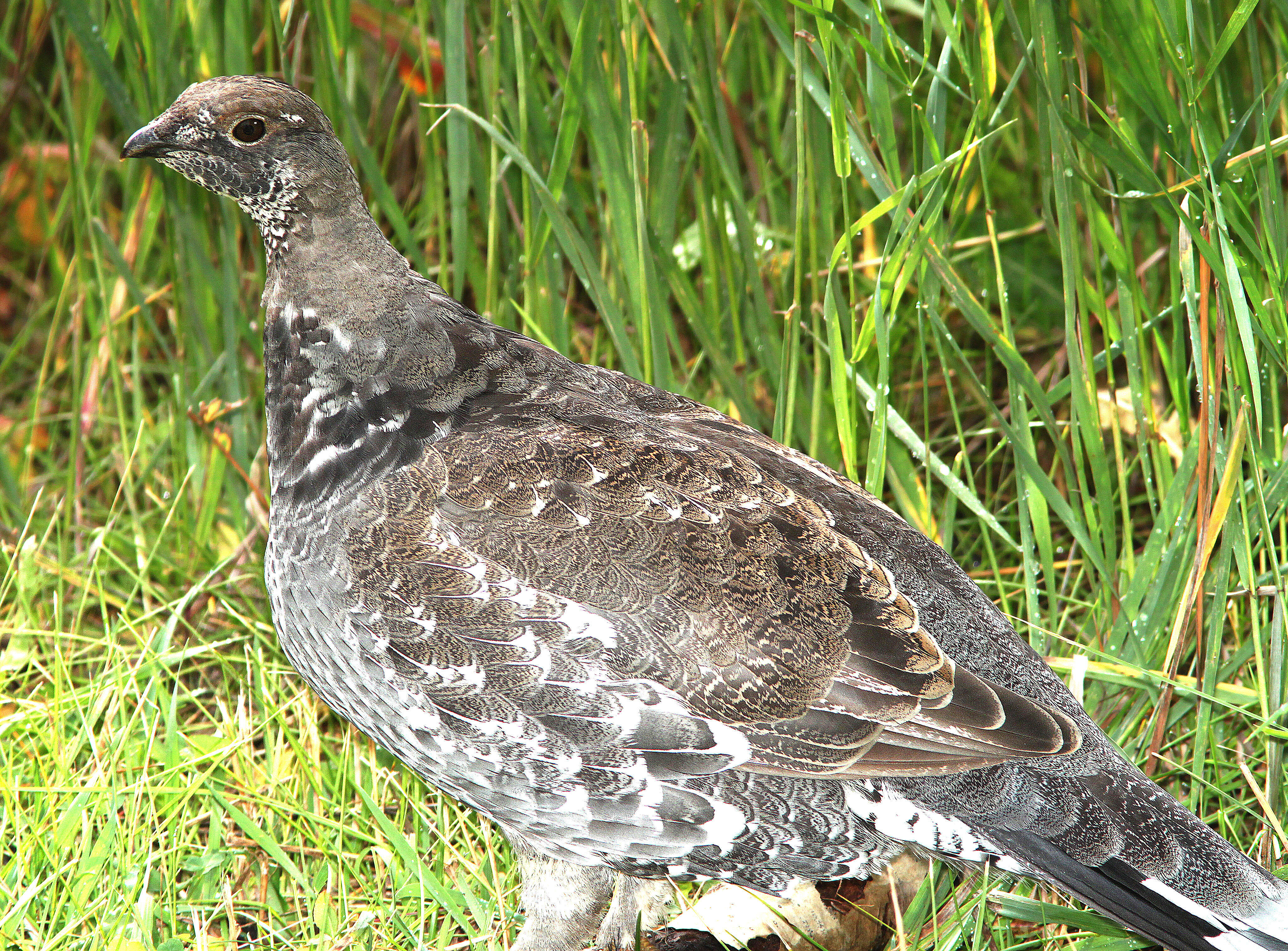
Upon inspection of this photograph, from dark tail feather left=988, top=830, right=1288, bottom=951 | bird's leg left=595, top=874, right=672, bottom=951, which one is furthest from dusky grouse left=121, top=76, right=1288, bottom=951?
bird's leg left=595, top=874, right=672, bottom=951

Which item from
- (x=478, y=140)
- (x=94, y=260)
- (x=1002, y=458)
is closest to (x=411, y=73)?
(x=478, y=140)

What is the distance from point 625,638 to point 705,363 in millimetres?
2052

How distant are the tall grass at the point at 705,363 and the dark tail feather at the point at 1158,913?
0.18m

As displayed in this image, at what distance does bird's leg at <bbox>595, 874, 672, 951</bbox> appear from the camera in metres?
3.20

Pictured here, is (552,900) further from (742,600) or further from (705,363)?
(705,363)

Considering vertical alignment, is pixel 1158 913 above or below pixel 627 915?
above

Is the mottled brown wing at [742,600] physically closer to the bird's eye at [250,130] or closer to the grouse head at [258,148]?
the grouse head at [258,148]

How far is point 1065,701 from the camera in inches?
114

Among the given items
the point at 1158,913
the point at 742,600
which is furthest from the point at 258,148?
the point at 1158,913

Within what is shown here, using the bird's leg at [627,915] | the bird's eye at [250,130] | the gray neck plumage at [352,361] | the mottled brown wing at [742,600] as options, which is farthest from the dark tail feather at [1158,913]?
the bird's eye at [250,130]

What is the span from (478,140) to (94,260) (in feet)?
4.61

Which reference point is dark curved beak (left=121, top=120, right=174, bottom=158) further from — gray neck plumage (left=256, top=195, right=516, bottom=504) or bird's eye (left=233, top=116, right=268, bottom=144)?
gray neck plumage (left=256, top=195, right=516, bottom=504)

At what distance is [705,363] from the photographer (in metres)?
4.54

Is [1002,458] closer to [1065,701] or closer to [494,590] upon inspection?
[1065,701]
